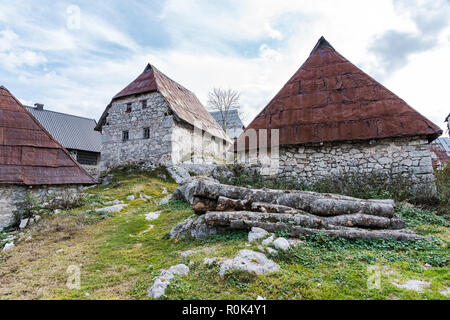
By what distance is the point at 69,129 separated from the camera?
80.3 feet

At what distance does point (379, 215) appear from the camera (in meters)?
5.36

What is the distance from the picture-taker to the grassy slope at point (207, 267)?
298 cm

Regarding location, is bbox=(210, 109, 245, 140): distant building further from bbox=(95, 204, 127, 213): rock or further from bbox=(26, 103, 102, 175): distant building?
bbox=(95, 204, 127, 213): rock

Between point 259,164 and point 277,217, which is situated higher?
point 259,164

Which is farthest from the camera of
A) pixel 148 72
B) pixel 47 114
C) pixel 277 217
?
pixel 47 114

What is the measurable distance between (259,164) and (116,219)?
5.63 m

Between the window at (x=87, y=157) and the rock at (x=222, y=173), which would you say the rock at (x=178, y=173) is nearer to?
the rock at (x=222, y=173)

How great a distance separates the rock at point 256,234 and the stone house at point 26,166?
748 centimetres

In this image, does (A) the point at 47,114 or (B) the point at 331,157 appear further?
(A) the point at 47,114

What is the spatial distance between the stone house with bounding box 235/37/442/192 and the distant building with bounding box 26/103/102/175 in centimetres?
1931

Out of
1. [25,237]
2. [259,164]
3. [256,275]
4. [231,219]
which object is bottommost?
[25,237]

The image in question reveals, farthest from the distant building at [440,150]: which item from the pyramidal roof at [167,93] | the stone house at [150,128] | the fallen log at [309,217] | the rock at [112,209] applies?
the rock at [112,209]
